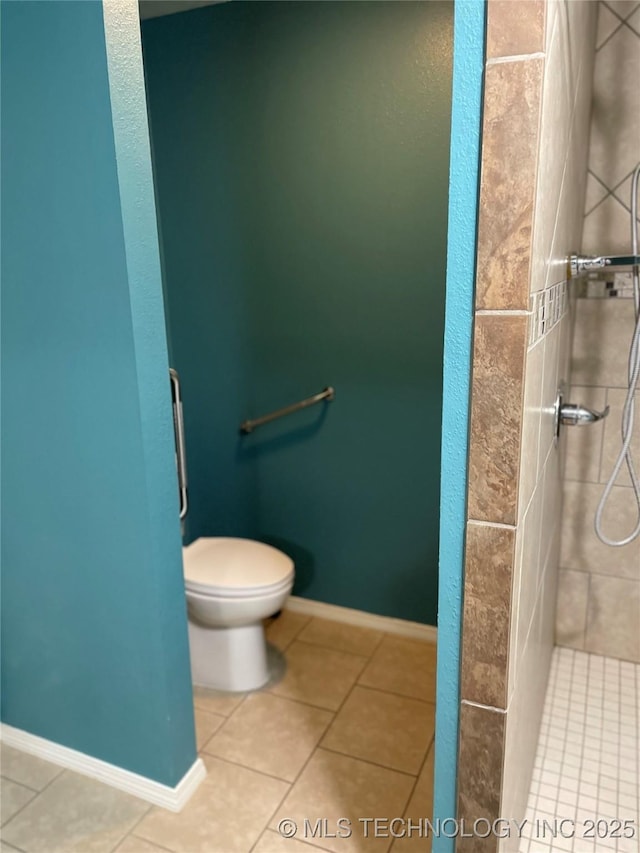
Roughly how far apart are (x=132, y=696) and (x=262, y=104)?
194 cm

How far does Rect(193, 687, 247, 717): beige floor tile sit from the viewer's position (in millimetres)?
2104

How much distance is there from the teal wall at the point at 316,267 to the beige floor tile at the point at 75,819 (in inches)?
41.9

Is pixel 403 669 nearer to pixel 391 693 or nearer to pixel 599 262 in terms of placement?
pixel 391 693

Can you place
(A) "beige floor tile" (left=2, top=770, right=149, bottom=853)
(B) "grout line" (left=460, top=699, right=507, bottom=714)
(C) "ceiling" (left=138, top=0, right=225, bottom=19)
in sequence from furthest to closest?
(C) "ceiling" (left=138, top=0, right=225, bottom=19) → (A) "beige floor tile" (left=2, top=770, right=149, bottom=853) → (B) "grout line" (left=460, top=699, right=507, bottom=714)

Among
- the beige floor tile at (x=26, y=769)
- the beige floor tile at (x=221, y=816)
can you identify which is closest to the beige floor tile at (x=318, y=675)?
the beige floor tile at (x=221, y=816)

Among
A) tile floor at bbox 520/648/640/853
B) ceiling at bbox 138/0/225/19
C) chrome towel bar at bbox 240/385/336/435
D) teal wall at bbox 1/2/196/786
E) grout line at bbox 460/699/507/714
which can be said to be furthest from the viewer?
chrome towel bar at bbox 240/385/336/435

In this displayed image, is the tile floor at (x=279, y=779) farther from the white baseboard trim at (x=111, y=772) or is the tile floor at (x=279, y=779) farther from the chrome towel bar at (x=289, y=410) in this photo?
the chrome towel bar at (x=289, y=410)

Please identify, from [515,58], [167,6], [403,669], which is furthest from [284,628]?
[167,6]

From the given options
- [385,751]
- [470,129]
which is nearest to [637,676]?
[385,751]

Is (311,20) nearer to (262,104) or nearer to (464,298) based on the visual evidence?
(262,104)

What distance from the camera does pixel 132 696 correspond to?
1.70 meters

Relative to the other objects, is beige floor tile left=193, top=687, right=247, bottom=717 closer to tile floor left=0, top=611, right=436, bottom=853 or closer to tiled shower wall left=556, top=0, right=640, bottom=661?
tile floor left=0, top=611, right=436, bottom=853

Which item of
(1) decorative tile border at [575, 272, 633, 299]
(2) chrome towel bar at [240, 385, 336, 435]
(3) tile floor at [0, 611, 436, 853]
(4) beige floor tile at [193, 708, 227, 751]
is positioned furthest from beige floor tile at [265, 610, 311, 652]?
(1) decorative tile border at [575, 272, 633, 299]

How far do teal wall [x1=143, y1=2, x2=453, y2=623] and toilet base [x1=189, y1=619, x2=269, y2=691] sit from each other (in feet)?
1.53
